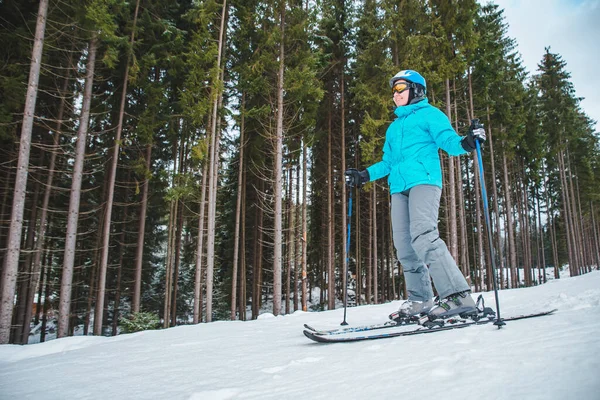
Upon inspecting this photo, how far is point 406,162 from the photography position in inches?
119

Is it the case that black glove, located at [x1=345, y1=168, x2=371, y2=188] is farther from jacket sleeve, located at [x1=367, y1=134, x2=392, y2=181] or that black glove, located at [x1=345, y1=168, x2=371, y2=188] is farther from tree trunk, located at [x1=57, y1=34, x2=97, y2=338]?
tree trunk, located at [x1=57, y1=34, x2=97, y2=338]

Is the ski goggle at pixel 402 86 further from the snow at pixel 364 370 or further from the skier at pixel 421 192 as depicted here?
the snow at pixel 364 370

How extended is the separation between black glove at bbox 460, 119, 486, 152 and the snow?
141 cm

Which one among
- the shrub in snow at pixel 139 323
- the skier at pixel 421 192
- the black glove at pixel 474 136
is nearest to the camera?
the black glove at pixel 474 136

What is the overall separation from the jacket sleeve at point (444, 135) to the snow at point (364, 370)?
1.49 meters

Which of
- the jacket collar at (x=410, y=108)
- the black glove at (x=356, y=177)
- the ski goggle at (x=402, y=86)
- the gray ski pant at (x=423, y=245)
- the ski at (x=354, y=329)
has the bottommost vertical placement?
the ski at (x=354, y=329)

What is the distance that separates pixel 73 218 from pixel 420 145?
10.5 m

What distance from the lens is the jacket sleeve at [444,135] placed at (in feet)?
8.94

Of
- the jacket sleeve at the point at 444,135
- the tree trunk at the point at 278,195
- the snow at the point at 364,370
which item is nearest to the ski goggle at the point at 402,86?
the jacket sleeve at the point at 444,135

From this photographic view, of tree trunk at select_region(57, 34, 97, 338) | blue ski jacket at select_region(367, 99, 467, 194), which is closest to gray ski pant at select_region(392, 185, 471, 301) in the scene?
blue ski jacket at select_region(367, 99, 467, 194)

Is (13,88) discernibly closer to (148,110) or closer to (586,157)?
(148,110)

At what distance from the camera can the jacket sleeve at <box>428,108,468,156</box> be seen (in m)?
2.73

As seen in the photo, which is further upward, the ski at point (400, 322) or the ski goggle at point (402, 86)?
the ski goggle at point (402, 86)

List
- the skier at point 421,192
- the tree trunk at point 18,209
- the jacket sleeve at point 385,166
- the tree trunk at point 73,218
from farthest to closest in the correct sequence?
the tree trunk at point 73,218
the tree trunk at point 18,209
the jacket sleeve at point 385,166
the skier at point 421,192
